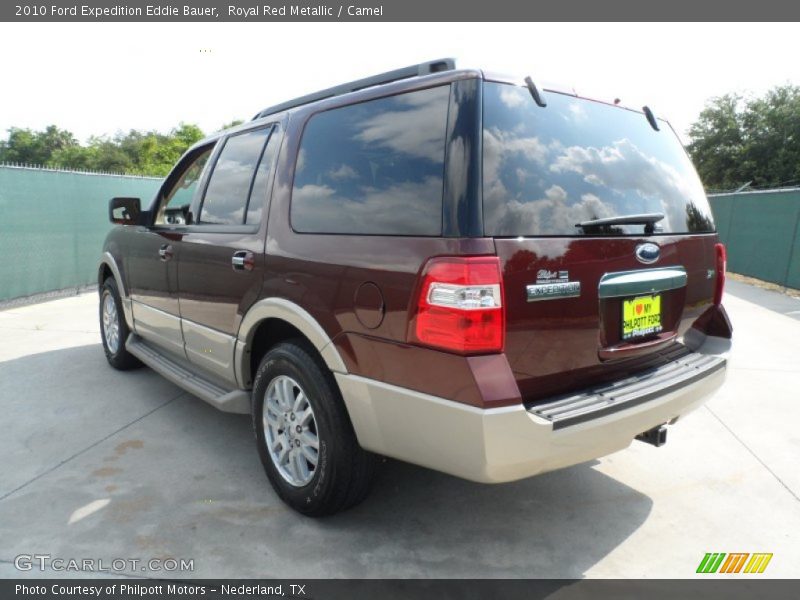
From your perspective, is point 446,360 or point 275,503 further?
point 275,503

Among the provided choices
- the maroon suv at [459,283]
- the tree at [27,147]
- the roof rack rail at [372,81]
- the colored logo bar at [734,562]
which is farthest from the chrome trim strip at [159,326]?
the tree at [27,147]

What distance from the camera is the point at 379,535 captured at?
2730mm

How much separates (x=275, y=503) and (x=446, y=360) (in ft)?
4.82

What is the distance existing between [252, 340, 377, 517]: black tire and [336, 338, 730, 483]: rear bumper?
120mm

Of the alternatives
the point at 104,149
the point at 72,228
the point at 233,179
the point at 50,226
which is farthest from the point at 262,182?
the point at 104,149

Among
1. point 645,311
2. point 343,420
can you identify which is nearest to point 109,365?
point 343,420

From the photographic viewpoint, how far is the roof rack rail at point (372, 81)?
Answer: 8.13 feet

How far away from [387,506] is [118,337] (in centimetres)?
331

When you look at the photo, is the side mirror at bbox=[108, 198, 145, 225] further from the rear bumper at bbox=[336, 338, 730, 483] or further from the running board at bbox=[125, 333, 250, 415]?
the rear bumper at bbox=[336, 338, 730, 483]

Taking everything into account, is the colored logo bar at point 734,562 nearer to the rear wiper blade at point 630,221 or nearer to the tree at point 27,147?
the rear wiper blade at point 630,221

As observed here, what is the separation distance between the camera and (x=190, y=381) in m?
3.72

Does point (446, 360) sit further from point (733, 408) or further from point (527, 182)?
point (733, 408)

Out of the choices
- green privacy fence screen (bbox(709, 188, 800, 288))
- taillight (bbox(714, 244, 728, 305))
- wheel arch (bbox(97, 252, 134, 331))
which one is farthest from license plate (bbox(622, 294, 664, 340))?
green privacy fence screen (bbox(709, 188, 800, 288))

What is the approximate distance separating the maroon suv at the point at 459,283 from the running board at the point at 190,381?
1.0 inches
